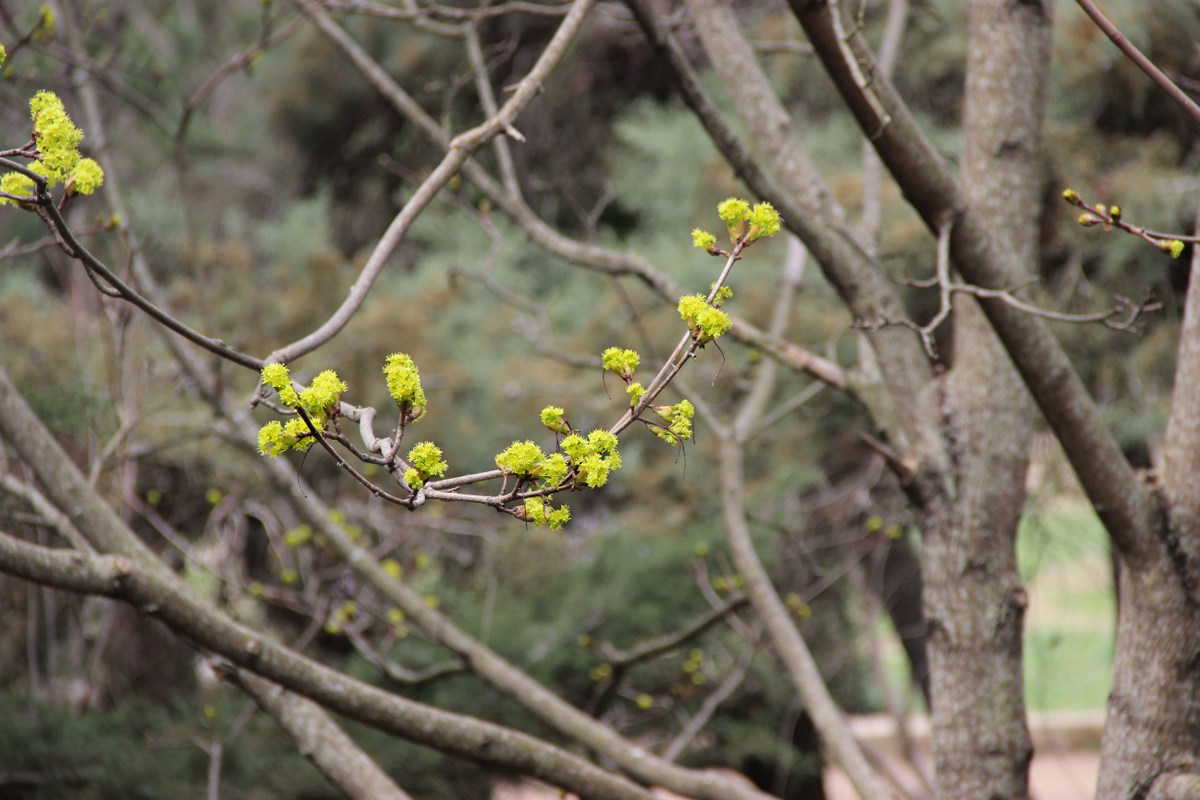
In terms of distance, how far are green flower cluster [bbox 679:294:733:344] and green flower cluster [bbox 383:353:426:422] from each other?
0.26 m

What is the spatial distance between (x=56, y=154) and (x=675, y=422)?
26.1 inches

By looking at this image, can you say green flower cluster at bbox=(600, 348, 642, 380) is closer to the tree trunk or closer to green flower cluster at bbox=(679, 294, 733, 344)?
green flower cluster at bbox=(679, 294, 733, 344)

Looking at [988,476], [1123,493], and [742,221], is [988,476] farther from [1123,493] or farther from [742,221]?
[742,221]

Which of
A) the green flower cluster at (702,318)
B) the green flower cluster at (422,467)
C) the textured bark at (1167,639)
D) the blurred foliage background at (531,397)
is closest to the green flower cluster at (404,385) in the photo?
the green flower cluster at (422,467)

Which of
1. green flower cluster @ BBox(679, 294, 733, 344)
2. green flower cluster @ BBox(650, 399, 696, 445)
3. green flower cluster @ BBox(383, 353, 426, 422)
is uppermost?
green flower cluster @ BBox(679, 294, 733, 344)

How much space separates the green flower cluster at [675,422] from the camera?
917 millimetres

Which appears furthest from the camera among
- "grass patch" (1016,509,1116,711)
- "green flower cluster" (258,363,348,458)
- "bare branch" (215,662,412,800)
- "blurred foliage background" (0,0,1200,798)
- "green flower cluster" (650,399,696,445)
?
"grass patch" (1016,509,1116,711)

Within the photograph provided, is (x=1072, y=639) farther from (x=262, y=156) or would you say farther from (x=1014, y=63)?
(x=262, y=156)

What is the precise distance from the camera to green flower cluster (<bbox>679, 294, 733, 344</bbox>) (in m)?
0.89

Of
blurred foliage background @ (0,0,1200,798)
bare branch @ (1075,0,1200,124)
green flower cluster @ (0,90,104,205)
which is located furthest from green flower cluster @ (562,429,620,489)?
blurred foliage background @ (0,0,1200,798)

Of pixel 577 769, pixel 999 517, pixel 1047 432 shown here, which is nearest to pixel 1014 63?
pixel 999 517

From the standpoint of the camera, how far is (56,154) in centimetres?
90

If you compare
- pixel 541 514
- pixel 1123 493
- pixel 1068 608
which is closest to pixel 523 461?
pixel 541 514

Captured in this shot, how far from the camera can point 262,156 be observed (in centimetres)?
741
